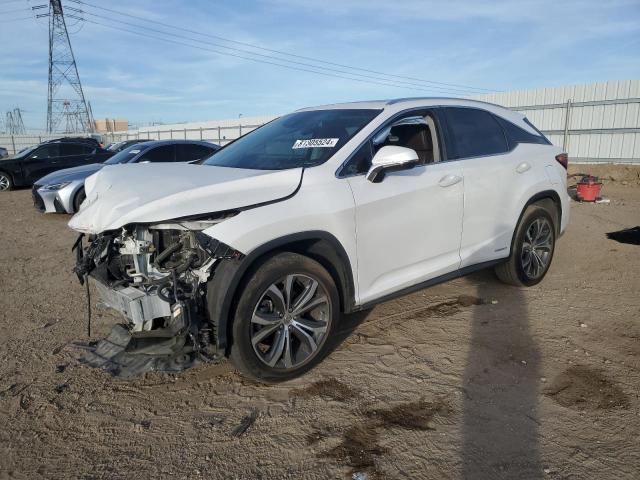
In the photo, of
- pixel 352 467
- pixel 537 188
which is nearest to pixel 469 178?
pixel 537 188

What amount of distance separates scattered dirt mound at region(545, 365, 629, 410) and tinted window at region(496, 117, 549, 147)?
2.35 metres

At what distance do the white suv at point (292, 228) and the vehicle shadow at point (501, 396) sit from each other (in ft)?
1.91

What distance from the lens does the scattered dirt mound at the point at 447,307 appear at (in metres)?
4.45

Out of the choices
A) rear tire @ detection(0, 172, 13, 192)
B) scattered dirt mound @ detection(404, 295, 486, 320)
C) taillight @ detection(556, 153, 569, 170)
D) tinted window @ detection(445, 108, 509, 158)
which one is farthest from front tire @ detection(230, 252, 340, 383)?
rear tire @ detection(0, 172, 13, 192)

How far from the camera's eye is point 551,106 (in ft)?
53.9

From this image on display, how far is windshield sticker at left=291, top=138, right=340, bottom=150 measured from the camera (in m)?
3.60

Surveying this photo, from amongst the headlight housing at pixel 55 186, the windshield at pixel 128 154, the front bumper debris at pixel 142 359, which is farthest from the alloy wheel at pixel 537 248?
the headlight housing at pixel 55 186

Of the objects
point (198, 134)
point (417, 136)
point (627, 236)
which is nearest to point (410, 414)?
point (417, 136)

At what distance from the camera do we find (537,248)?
16.6 feet

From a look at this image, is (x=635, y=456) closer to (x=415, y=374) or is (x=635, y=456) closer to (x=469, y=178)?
(x=415, y=374)

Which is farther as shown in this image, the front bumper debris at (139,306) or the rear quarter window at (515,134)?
the rear quarter window at (515,134)

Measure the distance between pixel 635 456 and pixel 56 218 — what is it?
399 inches

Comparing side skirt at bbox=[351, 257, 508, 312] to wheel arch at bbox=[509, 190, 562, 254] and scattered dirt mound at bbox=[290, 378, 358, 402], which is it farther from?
scattered dirt mound at bbox=[290, 378, 358, 402]

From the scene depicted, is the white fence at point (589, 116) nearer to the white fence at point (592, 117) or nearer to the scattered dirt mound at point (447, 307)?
the white fence at point (592, 117)
